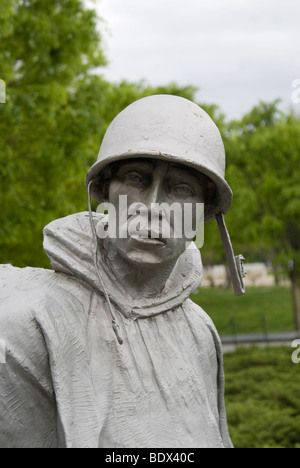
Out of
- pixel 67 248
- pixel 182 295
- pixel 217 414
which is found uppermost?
pixel 67 248

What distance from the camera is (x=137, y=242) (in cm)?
238

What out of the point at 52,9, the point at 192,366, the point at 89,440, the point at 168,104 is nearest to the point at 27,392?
the point at 89,440

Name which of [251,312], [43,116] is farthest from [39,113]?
[251,312]

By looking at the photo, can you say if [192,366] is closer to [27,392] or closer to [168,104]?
[27,392]

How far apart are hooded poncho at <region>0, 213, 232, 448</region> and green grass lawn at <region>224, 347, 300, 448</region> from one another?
5.32 m

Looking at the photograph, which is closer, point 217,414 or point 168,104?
point 168,104

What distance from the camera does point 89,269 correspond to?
8.18 feet

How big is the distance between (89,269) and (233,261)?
66 cm

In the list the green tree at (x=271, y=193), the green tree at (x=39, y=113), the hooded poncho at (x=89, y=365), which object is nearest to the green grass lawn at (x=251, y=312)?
the green tree at (x=271, y=193)

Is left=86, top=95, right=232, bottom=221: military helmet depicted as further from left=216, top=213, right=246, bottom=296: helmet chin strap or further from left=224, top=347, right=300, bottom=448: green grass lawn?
left=224, top=347, right=300, bottom=448: green grass lawn

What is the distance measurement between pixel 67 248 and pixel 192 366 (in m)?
0.70

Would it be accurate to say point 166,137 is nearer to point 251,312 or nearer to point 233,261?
point 233,261

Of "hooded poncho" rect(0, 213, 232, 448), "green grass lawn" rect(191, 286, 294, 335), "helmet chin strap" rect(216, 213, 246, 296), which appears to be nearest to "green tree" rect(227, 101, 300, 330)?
"green grass lawn" rect(191, 286, 294, 335)

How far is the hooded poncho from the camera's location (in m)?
2.27
